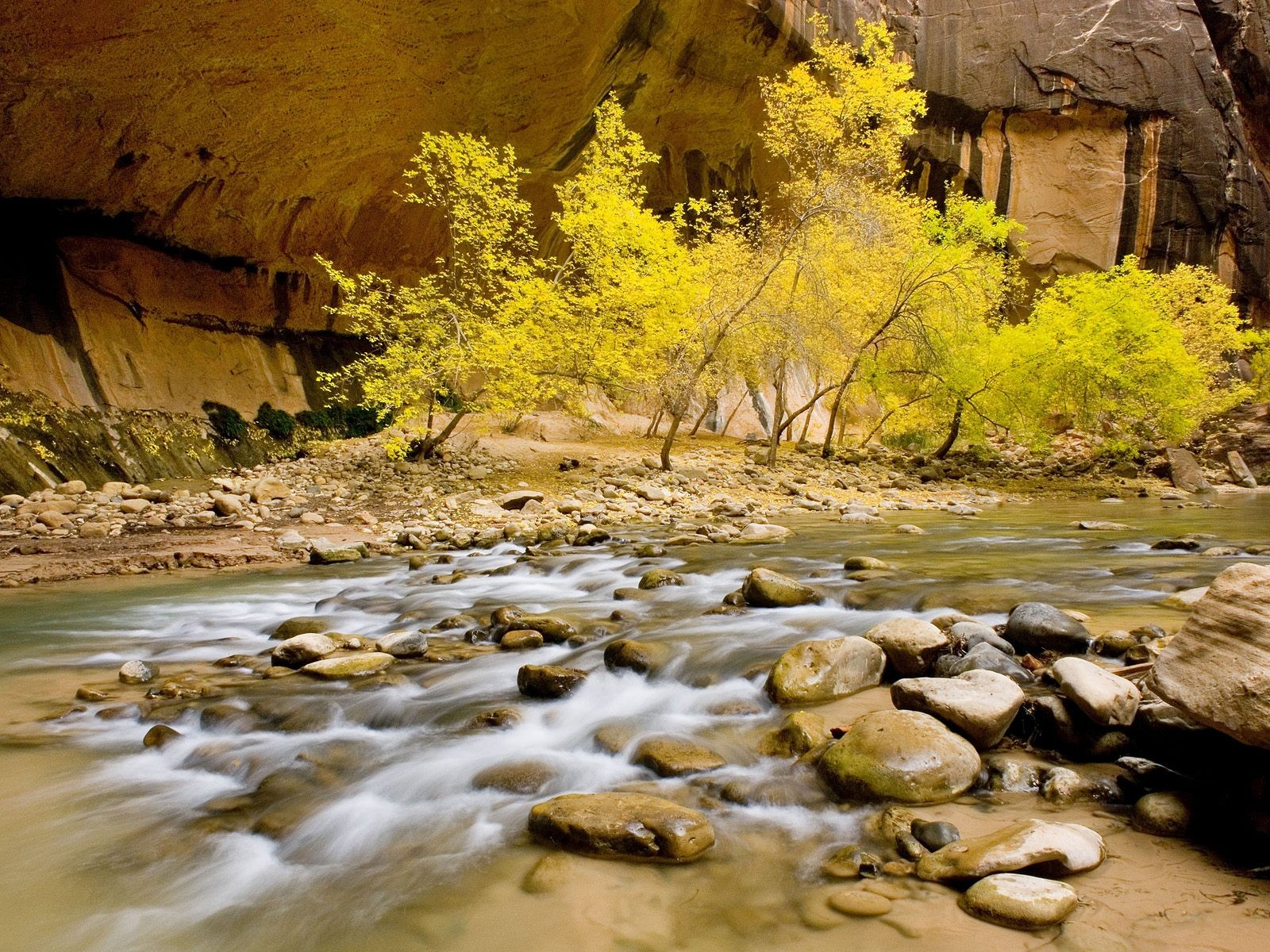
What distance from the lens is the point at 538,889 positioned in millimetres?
2301

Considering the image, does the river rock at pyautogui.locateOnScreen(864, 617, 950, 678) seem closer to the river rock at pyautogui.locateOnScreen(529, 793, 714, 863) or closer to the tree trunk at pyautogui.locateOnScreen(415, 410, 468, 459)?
the river rock at pyautogui.locateOnScreen(529, 793, 714, 863)

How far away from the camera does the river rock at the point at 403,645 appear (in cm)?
486

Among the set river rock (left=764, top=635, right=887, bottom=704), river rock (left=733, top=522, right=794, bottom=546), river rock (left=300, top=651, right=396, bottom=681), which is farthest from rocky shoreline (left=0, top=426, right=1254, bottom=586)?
river rock (left=764, top=635, right=887, bottom=704)

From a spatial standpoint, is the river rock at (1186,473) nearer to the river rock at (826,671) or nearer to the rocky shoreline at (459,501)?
the rocky shoreline at (459,501)

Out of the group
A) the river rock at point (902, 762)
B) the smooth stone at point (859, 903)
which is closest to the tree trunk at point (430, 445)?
the river rock at point (902, 762)

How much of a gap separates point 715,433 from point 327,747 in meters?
21.3

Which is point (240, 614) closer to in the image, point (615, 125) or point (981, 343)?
point (615, 125)

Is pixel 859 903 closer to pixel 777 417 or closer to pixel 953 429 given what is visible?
pixel 777 417

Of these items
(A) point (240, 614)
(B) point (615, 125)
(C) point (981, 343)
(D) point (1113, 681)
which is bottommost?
(A) point (240, 614)

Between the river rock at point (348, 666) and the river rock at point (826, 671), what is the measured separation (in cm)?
251

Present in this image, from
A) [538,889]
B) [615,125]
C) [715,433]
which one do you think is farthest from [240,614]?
[715,433]

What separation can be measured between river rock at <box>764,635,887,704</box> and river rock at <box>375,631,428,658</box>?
8.08 feet

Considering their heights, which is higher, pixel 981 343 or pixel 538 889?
pixel 981 343

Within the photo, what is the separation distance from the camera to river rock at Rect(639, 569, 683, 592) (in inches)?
255
